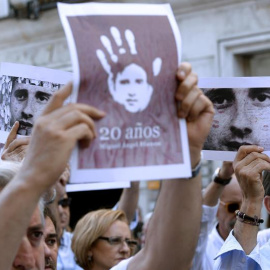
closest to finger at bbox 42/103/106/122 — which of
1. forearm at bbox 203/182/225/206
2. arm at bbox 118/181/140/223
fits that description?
forearm at bbox 203/182/225/206

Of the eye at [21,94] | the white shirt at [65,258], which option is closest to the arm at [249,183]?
the eye at [21,94]

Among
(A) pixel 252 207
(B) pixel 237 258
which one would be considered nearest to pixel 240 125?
(A) pixel 252 207

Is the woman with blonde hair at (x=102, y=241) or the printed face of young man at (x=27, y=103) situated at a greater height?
the printed face of young man at (x=27, y=103)

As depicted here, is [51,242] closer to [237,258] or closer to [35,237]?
[237,258]

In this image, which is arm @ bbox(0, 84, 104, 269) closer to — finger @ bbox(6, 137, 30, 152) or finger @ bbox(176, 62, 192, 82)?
finger @ bbox(176, 62, 192, 82)

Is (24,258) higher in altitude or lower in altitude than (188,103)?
lower

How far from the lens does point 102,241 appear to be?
16.8ft

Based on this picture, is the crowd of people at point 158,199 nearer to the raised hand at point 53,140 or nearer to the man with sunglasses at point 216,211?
the raised hand at point 53,140

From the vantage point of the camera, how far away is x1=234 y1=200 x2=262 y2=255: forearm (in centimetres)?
352

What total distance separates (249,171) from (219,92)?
0.34 m

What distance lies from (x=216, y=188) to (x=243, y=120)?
1628 mm

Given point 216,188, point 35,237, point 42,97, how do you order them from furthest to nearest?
point 216,188
point 42,97
point 35,237

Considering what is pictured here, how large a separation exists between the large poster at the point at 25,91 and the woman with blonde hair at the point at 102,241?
166 centimetres

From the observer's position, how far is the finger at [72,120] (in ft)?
6.57
